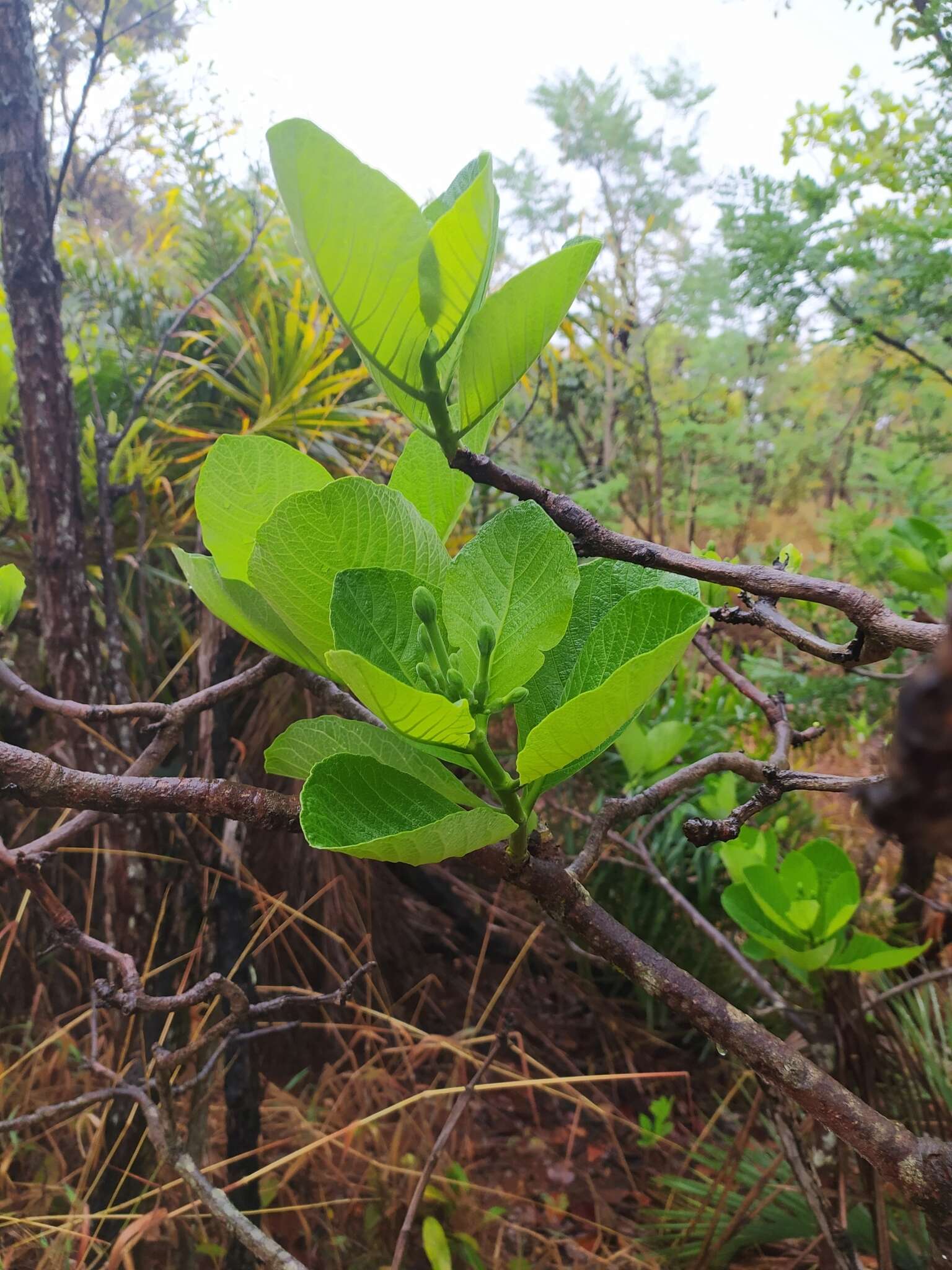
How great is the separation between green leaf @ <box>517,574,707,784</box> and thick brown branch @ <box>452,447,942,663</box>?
14 millimetres

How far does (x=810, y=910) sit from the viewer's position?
0.47 m

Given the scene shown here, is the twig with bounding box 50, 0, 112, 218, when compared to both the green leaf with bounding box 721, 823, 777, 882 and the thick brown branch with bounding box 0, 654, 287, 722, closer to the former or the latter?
the thick brown branch with bounding box 0, 654, 287, 722

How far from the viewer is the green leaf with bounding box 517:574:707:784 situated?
17 cm

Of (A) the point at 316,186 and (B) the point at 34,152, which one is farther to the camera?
(B) the point at 34,152

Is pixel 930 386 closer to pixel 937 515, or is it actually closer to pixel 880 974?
Answer: pixel 937 515

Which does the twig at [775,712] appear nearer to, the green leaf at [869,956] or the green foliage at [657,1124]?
the green leaf at [869,956]

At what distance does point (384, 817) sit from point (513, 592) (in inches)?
2.7

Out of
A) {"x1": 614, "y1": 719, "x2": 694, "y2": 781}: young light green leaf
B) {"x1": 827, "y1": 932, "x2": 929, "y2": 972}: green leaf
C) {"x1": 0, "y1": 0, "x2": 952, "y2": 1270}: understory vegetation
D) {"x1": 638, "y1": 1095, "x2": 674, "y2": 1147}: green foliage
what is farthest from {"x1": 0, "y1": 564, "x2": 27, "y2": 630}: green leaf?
{"x1": 638, "y1": 1095, "x2": 674, "y2": 1147}: green foliage

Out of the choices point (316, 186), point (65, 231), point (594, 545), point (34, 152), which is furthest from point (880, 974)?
point (65, 231)

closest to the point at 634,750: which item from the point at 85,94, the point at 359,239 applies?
the point at 359,239

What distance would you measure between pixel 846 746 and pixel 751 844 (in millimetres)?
1552

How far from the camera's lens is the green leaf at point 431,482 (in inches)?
9.9

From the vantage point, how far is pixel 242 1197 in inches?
24.9

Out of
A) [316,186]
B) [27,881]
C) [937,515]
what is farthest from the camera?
[937,515]
